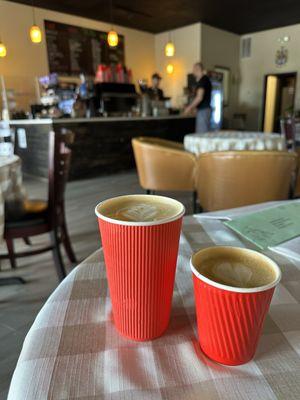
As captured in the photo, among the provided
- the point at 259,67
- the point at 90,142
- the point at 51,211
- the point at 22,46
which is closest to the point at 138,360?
the point at 51,211

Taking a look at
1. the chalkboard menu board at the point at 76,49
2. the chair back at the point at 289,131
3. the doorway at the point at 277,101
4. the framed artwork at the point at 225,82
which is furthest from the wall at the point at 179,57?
the chair back at the point at 289,131

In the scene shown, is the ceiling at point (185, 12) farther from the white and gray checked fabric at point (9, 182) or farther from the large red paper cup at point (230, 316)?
the large red paper cup at point (230, 316)

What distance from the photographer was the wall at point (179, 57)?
739 cm

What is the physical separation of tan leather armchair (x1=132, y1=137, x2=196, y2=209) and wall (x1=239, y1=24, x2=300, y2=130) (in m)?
6.51

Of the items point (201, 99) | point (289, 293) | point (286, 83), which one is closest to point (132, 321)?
point (289, 293)

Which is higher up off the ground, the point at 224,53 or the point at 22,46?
the point at 224,53

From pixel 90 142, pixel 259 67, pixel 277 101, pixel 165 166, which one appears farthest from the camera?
pixel 277 101

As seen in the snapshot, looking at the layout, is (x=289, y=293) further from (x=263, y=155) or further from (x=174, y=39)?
(x=174, y=39)

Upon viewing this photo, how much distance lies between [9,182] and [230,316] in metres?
→ 1.69

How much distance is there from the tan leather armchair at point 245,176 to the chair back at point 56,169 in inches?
34.4

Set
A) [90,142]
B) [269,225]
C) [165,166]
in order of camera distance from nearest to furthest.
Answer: [269,225] → [165,166] → [90,142]

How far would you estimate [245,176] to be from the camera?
1817 mm

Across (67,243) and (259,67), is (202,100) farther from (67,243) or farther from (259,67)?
(259,67)

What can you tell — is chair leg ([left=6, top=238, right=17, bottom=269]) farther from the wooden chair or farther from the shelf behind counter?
the shelf behind counter
